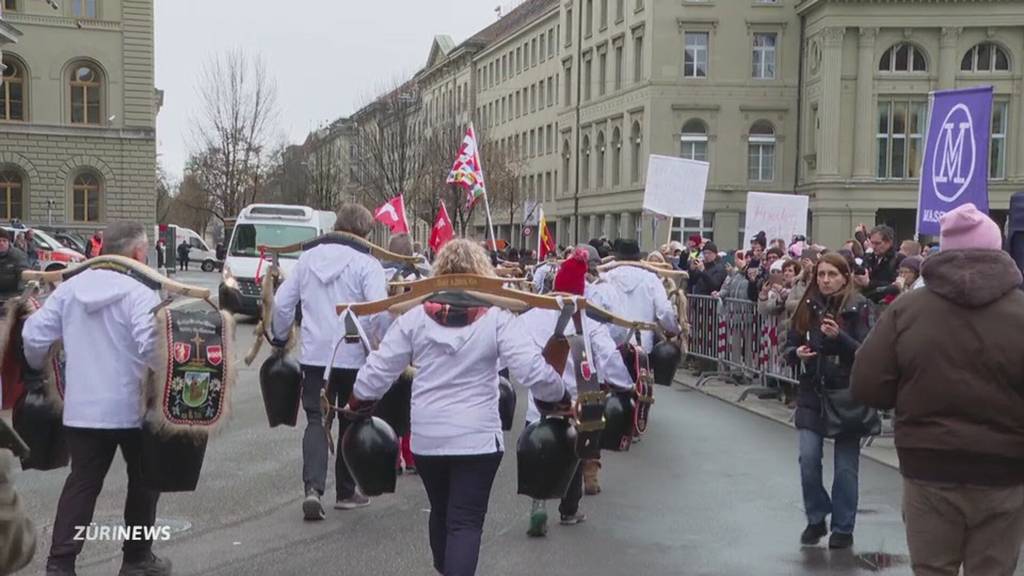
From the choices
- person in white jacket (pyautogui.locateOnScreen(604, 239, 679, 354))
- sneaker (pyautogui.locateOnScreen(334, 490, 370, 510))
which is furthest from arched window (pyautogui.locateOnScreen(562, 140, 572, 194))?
sneaker (pyautogui.locateOnScreen(334, 490, 370, 510))

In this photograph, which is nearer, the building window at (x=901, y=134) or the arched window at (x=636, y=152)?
the building window at (x=901, y=134)

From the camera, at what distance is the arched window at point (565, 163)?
68.2 metres

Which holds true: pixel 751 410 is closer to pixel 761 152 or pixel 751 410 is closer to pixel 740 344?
pixel 740 344

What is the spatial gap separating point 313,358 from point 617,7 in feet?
180

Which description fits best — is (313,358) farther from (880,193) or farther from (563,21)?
(563,21)

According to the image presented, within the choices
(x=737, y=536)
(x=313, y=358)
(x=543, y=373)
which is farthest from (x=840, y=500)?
(x=313, y=358)

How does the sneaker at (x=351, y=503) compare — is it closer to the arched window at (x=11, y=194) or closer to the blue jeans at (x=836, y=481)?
the blue jeans at (x=836, y=481)

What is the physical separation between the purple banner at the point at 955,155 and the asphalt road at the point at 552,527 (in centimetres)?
262

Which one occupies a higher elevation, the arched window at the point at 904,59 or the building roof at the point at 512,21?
the building roof at the point at 512,21

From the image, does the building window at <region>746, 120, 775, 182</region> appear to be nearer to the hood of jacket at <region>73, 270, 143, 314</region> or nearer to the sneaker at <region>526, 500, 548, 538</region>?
the sneaker at <region>526, 500, 548, 538</region>

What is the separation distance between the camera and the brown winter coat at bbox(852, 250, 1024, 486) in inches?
180

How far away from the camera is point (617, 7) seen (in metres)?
60.3

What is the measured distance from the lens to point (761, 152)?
55.8 meters

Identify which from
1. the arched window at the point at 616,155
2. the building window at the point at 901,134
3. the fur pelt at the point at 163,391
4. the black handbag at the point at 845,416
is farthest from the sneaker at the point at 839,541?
the arched window at the point at 616,155
